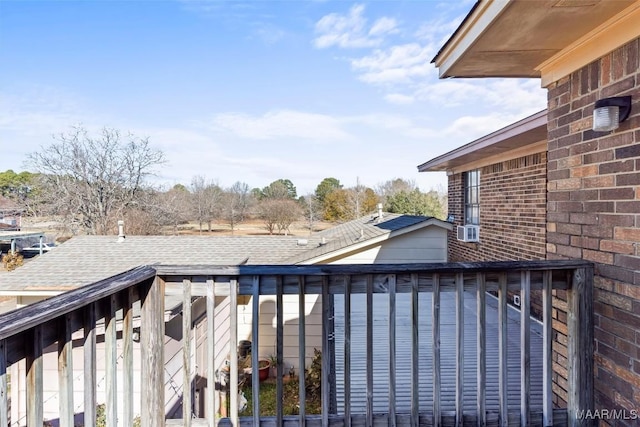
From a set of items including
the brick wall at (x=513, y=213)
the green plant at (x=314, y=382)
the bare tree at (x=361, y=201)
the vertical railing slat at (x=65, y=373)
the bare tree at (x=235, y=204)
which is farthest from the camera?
the bare tree at (x=235, y=204)

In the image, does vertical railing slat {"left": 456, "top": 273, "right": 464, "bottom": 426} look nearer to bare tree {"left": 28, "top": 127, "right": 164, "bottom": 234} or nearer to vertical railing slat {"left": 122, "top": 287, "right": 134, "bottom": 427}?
vertical railing slat {"left": 122, "top": 287, "right": 134, "bottom": 427}

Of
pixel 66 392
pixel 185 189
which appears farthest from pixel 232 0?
pixel 185 189

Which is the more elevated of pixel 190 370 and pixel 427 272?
pixel 427 272

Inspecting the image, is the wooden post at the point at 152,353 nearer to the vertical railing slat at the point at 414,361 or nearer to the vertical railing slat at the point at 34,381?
the vertical railing slat at the point at 34,381

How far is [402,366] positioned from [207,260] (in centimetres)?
650

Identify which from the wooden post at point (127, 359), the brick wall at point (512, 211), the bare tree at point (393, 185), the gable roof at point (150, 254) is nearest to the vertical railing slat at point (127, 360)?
the wooden post at point (127, 359)

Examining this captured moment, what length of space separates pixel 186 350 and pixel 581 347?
7.03 ft

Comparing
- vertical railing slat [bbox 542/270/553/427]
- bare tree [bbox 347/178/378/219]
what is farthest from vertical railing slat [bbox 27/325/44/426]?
bare tree [bbox 347/178/378/219]

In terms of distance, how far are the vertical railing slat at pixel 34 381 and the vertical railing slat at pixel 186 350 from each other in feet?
2.53

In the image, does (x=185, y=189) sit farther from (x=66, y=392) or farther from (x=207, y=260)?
(x=66, y=392)

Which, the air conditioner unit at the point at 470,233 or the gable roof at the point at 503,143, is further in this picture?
the air conditioner unit at the point at 470,233

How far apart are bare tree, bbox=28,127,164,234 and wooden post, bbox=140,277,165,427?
20.7 meters

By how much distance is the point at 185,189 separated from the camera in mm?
31000

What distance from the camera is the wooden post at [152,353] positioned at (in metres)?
1.86
